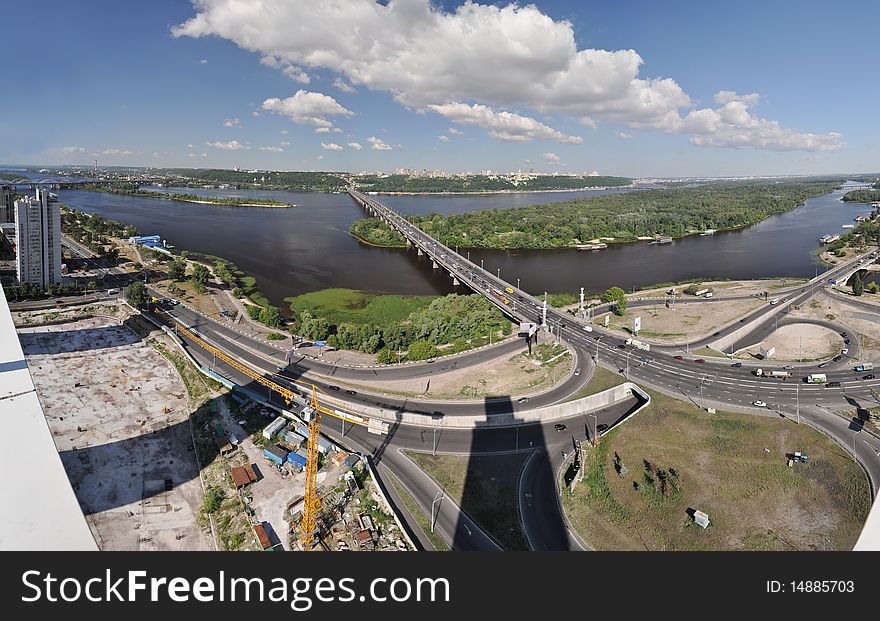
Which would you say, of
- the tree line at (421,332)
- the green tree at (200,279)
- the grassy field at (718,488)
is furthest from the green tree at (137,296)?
the grassy field at (718,488)

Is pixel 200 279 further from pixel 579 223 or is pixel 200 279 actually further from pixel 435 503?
pixel 579 223

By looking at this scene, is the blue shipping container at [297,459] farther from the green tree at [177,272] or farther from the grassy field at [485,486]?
the green tree at [177,272]

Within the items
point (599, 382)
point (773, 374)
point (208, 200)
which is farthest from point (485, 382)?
point (208, 200)

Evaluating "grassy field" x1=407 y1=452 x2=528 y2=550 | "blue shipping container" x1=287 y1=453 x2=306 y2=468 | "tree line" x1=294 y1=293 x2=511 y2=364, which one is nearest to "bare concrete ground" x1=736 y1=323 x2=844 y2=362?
"tree line" x1=294 y1=293 x2=511 y2=364

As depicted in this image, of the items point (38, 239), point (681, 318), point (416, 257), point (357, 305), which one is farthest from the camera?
point (416, 257)

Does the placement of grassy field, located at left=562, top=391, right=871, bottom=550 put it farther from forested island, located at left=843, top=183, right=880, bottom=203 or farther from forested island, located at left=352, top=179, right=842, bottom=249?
forested island, located at left=843, top=183, right=880, bottom=203
